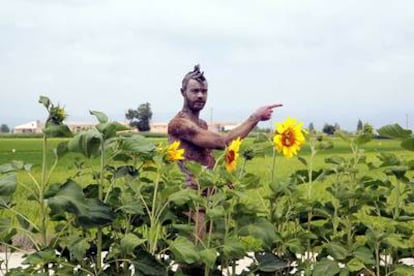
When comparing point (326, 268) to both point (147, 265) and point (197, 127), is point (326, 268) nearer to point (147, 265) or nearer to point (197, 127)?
point (147, 265)

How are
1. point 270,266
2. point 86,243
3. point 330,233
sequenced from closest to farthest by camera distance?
point 86,243
point 270,266
point 330,233

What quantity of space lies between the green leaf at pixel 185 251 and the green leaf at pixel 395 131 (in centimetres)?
63

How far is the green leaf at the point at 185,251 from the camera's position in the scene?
5.27 feet

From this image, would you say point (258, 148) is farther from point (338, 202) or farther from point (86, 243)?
point (86, 243)

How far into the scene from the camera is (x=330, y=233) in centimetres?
193

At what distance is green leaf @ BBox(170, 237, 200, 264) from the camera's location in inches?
63.2

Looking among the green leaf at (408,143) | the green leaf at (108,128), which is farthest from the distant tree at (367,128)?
the green leaf at (108,128)

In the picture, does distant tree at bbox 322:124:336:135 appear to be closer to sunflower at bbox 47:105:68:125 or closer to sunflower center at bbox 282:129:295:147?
sunflower center at bbox 282:129:295:147

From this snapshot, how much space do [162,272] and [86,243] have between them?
22 centimetres

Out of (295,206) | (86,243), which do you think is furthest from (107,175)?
(295,206)

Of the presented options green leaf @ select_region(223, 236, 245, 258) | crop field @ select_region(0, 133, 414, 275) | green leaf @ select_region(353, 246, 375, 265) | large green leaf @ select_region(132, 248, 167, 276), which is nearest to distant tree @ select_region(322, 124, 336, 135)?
crop field @ select_region(0, 133, 414, 275)

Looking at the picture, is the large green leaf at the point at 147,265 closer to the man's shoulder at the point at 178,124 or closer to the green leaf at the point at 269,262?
the green leaf at the point at 269,262

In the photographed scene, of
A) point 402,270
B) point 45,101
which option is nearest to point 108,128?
point 45,101

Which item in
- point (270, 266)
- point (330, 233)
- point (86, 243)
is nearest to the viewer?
point (86, 243)
